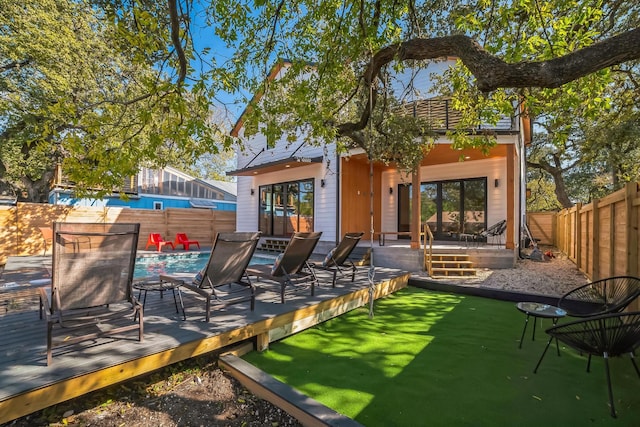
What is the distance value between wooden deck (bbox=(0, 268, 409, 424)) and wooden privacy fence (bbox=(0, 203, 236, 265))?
8.61m

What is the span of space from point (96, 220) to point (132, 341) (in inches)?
528

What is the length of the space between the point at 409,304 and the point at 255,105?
4470 millimetres

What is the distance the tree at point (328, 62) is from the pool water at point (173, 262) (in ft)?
16.9

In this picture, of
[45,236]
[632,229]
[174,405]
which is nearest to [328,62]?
[632,229]

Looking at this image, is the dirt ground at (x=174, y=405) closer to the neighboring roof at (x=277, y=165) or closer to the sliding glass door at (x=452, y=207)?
the neighboring roof at (x=277, y=165)

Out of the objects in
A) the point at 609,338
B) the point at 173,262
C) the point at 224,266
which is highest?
the point at 224,266

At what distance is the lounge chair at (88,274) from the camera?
107 inches

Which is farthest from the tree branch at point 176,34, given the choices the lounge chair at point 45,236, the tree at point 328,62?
the lounge chair at point 45,236

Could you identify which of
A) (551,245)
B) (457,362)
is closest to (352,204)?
(457,362)

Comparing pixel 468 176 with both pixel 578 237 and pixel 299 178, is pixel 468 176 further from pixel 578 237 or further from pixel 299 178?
pixel 299 178

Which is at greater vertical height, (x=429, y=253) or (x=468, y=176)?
(x=468, y=176)

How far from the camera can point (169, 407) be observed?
2.76 meters

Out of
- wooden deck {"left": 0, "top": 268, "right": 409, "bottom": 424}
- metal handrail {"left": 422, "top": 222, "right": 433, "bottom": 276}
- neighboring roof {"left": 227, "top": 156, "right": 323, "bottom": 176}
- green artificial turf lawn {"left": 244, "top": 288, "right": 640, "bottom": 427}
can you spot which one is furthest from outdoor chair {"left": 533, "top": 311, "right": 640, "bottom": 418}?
neighboring roof {"left": 227, "top": 156, "right": 323, "bottom": 176}

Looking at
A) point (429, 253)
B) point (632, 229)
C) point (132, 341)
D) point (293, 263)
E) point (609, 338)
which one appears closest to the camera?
point (609, 338)
